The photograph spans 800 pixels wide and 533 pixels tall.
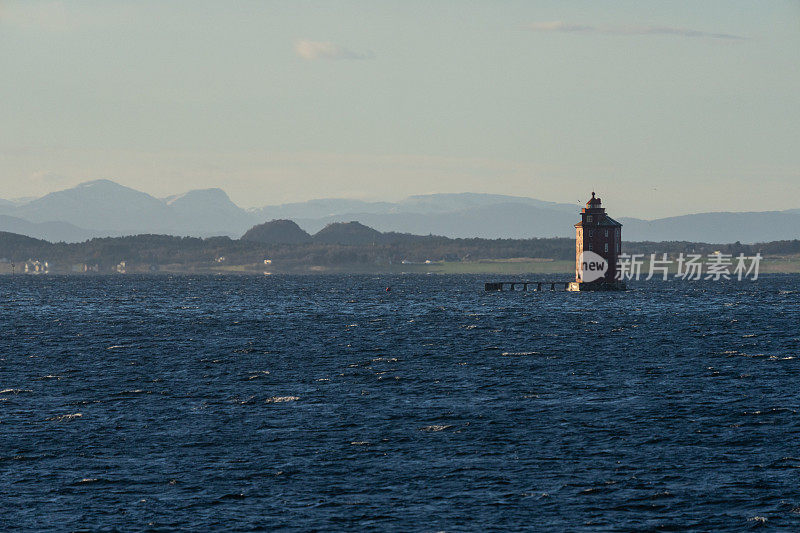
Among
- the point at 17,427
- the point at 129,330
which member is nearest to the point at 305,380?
the point at 17,427

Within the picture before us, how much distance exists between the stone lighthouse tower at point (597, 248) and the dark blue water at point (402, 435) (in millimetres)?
79090

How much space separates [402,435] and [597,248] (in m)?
136

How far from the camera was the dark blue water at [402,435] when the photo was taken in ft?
101

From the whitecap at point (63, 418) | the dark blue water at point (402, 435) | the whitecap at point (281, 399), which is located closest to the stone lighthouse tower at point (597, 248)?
the dark blue water at point (402, 435)

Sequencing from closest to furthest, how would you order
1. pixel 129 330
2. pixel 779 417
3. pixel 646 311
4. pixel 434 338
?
pixel 779 417
pixel 434 338
pixel 129 330
pixel 646 311

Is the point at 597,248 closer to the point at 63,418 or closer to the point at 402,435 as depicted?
the point at 402,435

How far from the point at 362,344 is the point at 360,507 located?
5784 cm

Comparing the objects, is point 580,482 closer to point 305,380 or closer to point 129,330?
point 305,380

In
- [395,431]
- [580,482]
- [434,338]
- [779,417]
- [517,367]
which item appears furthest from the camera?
[434,338]

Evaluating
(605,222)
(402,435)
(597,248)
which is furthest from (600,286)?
(402,435)

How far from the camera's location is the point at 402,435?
139ft

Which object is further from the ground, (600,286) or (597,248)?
(597,248)

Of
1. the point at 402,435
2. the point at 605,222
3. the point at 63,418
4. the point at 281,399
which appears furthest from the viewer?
the point at 605,222

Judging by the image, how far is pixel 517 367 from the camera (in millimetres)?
68562
